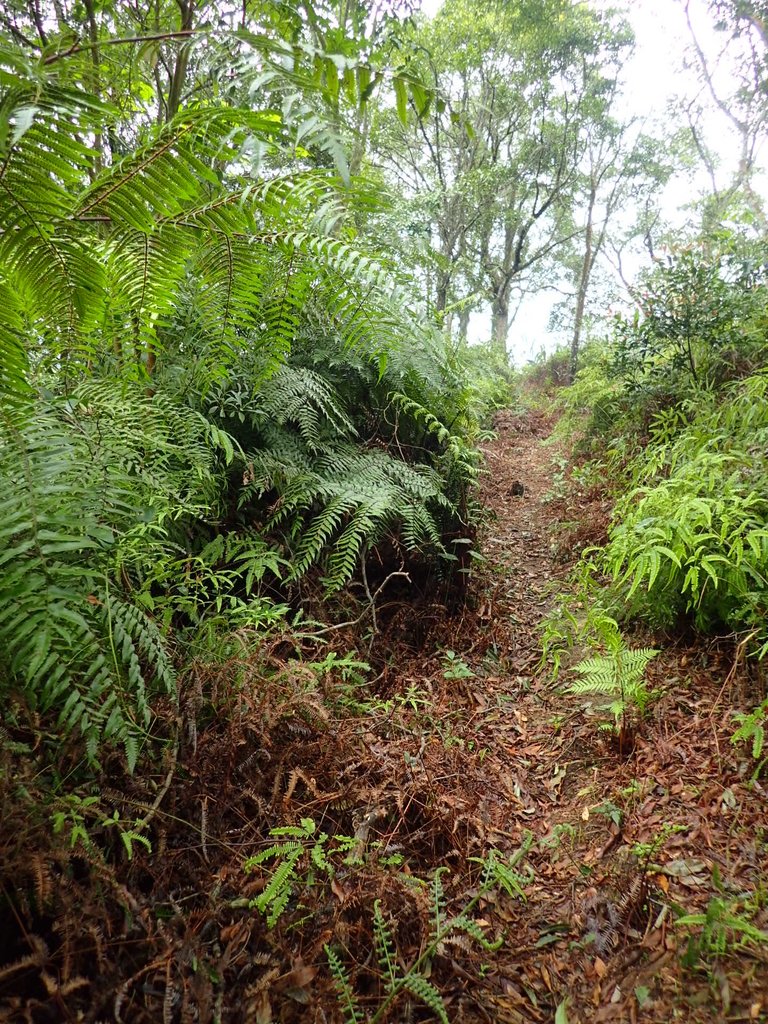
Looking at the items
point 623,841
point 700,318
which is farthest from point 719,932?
point 700,318

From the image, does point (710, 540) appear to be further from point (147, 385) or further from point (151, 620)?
point (147, 385)

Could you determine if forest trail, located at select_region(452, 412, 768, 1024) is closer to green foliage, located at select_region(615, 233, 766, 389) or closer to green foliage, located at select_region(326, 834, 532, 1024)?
green foliage, located at select_region(326, 834, 532, 1024)

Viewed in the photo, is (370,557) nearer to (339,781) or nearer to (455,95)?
(339,781)

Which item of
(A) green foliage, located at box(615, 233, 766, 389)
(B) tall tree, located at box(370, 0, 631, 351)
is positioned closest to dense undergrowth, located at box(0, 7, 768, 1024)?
(A) green foliage, located at box(615, 233, 766, 389)

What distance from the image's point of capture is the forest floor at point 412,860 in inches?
46.1

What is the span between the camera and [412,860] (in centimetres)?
180

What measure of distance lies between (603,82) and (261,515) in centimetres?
1642

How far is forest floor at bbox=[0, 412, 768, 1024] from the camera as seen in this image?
1.17 metres

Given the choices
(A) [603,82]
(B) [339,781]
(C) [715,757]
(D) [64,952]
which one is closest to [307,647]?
(B) [339,781]

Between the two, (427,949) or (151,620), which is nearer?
(427,949)

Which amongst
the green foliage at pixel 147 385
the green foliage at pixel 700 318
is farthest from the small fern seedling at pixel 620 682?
the green foliage at pixel 700 318

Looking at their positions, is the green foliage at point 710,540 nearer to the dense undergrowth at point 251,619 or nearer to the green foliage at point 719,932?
the dense undergrowth at point 251,619

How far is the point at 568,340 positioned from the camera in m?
15.7

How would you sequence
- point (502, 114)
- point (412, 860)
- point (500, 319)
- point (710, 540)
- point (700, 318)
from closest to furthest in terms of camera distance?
point (412, 860) < point (710, 540) < point (700, 318) < point (502, 114) < point (500, 319)
